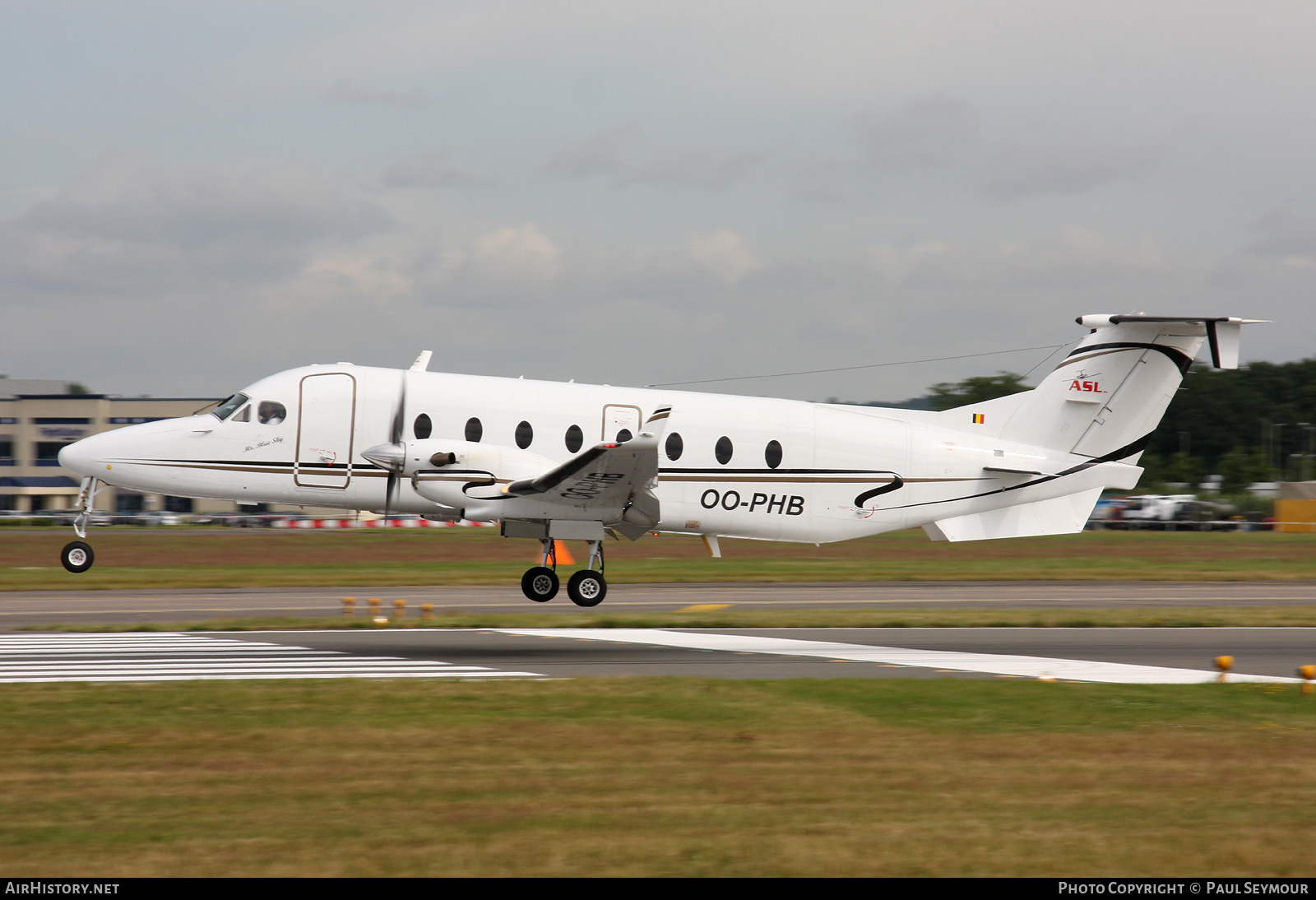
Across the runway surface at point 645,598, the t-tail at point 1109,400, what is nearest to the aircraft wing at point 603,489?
the runway surface at point 645,598

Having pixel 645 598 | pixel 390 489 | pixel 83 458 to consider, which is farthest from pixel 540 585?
pixel 83 458

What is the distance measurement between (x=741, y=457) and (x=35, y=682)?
10907 mm

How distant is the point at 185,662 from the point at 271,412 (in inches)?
227

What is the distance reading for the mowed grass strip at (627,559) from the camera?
29.3 meters

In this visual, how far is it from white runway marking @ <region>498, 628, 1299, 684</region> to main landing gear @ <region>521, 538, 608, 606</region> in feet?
2.44

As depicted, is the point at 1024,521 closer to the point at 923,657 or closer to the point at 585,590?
the point at 923,657

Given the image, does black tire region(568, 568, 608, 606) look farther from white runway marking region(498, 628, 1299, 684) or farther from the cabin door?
the cabin door

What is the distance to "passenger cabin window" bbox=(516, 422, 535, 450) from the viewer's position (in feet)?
60.8

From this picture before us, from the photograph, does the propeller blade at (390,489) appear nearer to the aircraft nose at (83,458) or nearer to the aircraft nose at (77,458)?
the aircraft nose at (83,458)

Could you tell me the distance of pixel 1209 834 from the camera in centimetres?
718

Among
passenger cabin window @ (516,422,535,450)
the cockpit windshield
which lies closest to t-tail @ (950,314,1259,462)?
passenger cabin window @ (516,422,535,450)

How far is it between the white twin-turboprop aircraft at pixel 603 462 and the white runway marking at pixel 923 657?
147 centimetres

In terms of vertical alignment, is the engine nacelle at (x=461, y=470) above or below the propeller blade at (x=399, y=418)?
below
